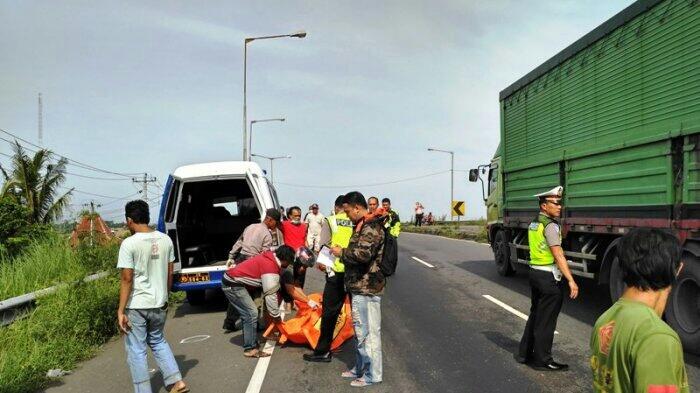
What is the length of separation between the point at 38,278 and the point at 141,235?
177 inches

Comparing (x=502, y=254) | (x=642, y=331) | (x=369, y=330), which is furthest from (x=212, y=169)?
(x=642, y=331)

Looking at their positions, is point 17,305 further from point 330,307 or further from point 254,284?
point 330,307

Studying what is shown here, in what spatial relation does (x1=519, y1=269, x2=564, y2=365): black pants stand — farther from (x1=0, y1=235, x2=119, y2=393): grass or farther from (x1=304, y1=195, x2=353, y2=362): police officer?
(x1=0, y1=235, x2=119, y2=393): grass

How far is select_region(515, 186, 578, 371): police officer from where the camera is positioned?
5.59 meters

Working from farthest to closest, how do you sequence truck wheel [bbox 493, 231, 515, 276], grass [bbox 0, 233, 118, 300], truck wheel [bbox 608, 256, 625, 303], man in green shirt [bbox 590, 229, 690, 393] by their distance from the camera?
truck wheel [bbox 493, 231, 515, 276] → grass [bbox 0, 233, 118, 300] → truck wheel [bbox 608, 256, 625, 303] → man in green shirt [bbox 590, 229, 690, 393]

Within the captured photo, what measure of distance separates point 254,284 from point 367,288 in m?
1.86

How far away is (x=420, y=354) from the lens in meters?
6.30

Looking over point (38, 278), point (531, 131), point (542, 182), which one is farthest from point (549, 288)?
point (38, 278)

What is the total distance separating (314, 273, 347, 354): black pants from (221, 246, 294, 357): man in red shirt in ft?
2.04

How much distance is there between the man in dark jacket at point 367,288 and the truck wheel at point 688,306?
343 centimetres

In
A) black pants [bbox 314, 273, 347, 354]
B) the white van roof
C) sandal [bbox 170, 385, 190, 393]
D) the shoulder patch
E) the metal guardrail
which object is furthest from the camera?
the white van roof

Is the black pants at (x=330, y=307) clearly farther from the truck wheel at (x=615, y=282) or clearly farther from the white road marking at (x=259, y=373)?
the truck wheel at (x=615, y=282)

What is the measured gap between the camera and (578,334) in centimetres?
704

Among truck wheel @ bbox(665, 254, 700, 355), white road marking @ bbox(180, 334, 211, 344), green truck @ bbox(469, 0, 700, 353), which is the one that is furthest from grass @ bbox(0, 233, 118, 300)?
truck wheel @ bbox(665, 254, 700, 355)
